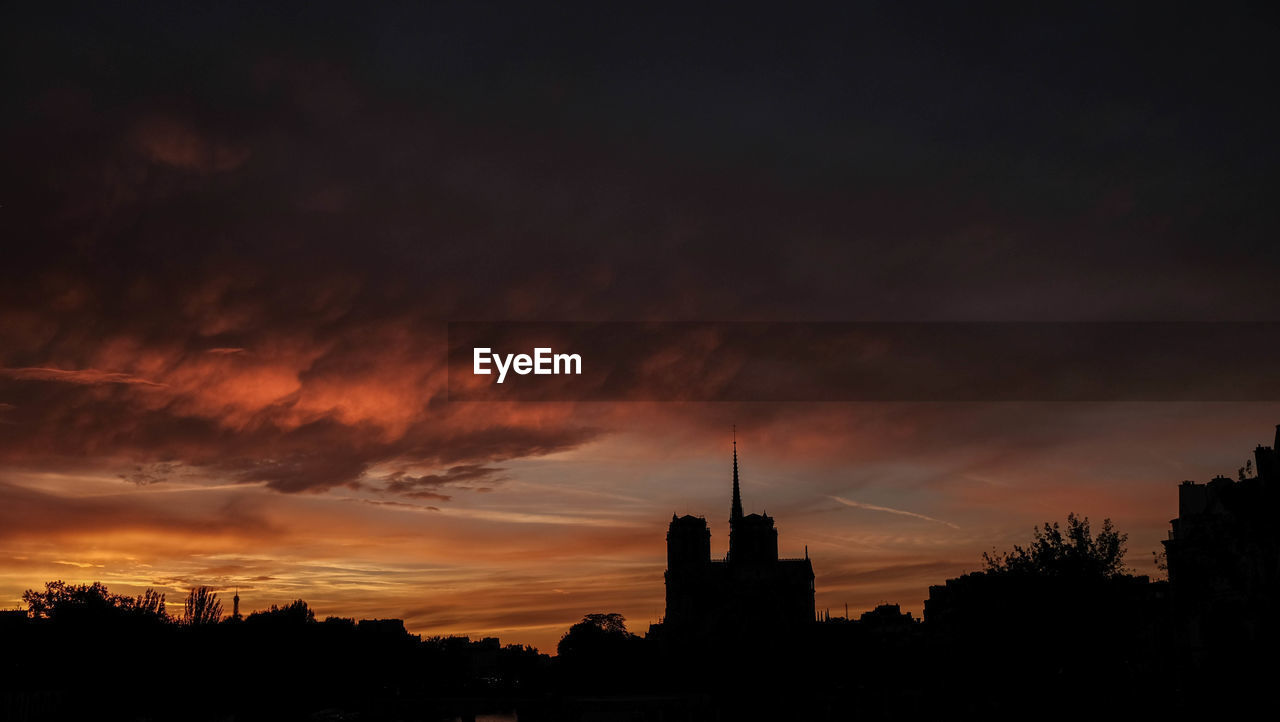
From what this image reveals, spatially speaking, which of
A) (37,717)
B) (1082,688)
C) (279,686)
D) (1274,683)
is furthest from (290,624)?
(1274,683)

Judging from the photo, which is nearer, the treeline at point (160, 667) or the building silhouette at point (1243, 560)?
the building silhouette at point (1243, 560)

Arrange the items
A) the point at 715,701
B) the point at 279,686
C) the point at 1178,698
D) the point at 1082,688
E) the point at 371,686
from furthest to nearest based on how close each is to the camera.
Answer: the point at 371,686 < the point at 279,686 < the point at 715,701 < the point at 1082,688 < the point at 1178,698

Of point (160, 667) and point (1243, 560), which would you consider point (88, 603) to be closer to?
point (160, 667)

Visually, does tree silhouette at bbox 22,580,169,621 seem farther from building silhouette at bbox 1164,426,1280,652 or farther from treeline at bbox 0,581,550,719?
building silhouette at bbox 1164,426,1280,652

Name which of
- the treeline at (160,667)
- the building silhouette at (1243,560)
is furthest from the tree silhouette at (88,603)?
the building silhouette at (1243,560)

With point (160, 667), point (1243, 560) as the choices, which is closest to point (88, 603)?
point (160, 667)

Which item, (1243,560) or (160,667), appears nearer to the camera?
(1243,560)

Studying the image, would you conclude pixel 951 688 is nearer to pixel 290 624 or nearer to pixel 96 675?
pixel 96 675

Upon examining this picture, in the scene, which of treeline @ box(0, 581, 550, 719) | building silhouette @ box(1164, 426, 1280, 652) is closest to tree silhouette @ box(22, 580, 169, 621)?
treeline @ box(0, 581, 550, 719)

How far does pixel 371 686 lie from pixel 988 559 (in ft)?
447

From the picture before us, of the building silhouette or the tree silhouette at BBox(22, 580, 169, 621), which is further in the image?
the tree silhouette at BBox(22, 580, 169, 621)

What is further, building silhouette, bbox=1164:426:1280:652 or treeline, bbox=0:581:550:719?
treeline, bbox=0:581:550:719

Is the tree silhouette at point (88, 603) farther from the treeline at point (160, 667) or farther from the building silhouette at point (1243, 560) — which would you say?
the building silhouette at point (1243, 560)

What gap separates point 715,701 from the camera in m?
80.7
